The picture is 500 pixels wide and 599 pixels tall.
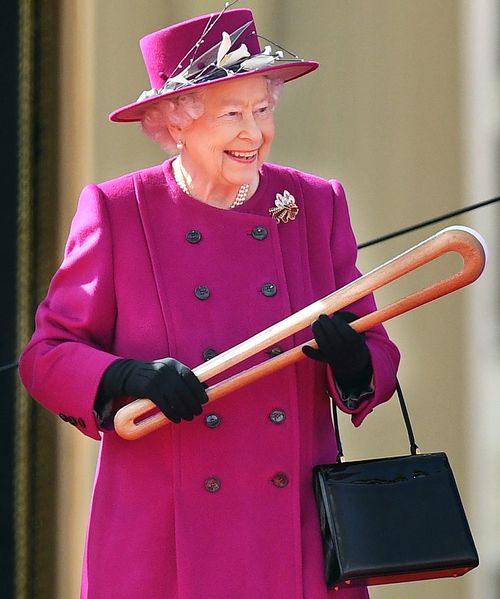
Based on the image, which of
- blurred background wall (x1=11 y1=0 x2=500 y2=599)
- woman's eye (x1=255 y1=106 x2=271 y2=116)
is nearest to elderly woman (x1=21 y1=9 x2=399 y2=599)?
woman's eye (x1=255 y1=106 x2=271 y2=116)

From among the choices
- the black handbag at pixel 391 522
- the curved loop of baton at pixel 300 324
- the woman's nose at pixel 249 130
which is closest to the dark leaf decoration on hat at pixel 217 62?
the woman's nose at pixel 249 130

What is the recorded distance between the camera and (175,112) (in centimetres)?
372

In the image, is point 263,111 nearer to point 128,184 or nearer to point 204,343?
point 128,184

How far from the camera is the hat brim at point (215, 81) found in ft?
11.8

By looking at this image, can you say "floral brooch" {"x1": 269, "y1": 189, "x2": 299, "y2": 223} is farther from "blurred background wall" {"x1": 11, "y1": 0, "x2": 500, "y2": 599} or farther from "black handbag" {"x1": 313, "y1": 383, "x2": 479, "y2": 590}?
"blurred background wall" {"x1": 11, "y1": 0, "x2": 500, "y2": 599}

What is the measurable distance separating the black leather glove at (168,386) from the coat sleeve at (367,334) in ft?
1.05

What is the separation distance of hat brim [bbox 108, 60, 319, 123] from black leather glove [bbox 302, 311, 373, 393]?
53cm

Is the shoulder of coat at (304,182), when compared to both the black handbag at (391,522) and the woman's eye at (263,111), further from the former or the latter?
the black handbag at (391,522)

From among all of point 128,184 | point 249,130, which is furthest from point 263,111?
point 128,184

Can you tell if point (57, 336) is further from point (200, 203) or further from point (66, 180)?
point (66, 180)

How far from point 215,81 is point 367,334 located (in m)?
0.62

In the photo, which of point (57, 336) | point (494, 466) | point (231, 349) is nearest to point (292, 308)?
point (231, 349)

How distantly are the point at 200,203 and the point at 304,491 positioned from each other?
2.14 feet

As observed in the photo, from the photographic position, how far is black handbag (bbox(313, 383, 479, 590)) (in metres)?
3.53
